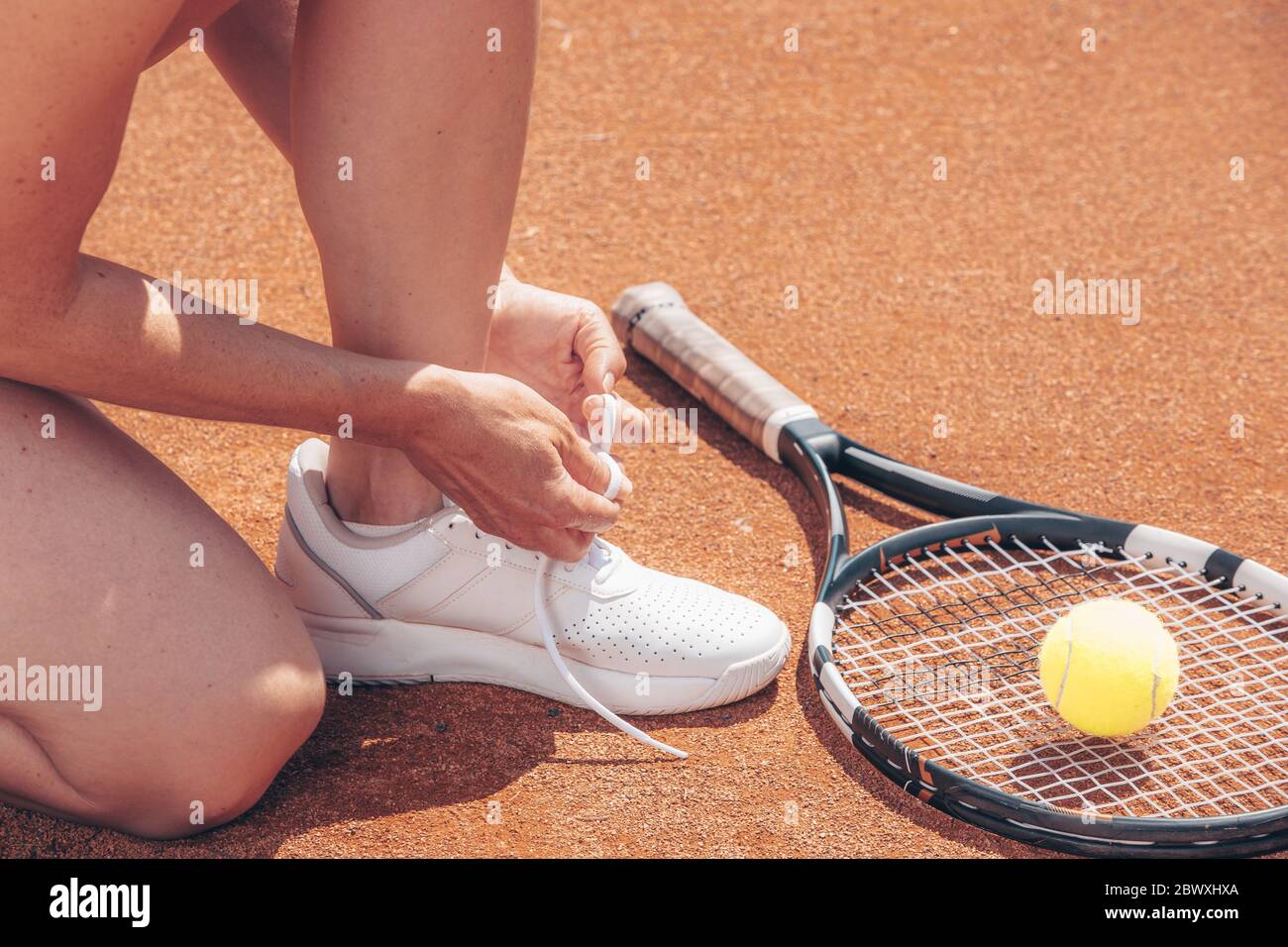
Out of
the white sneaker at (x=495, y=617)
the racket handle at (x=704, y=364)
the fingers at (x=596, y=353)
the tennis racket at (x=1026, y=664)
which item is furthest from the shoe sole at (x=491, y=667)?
the racket handle at (x=704, y=364)

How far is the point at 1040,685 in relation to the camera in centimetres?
179

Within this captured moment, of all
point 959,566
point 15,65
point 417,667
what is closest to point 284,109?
point 15,65

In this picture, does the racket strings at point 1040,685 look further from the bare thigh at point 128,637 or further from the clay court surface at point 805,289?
the bare thigh at point 128,637

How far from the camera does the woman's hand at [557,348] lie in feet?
6.03

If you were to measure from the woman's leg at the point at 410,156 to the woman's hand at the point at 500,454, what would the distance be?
8 cm

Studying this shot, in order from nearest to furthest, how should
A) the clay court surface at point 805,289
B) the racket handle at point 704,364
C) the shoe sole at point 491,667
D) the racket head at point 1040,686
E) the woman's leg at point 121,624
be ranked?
the woman's leg at point 121,624 → the racket head at point 1040,686 → the clay court surface at point 805,289 → the shoe sole at point 491,667 → the racket handle at point 704,364

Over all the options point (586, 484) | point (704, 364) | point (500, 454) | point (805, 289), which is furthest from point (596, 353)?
point (805, 289)

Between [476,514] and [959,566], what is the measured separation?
2.60 feet

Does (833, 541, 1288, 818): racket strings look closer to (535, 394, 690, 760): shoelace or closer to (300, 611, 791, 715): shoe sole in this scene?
(300, 611, 791, 715): shoe sole

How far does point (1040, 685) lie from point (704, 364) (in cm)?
87

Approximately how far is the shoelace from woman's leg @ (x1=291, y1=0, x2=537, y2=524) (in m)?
0.21

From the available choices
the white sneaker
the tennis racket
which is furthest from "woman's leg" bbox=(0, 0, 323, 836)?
the tennis racket

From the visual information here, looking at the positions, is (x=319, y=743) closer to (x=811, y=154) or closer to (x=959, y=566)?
(x=959, y=566)

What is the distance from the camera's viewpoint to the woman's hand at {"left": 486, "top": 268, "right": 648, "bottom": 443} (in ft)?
6.03
